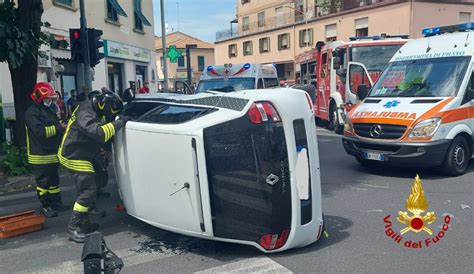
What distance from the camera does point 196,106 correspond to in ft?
13.9

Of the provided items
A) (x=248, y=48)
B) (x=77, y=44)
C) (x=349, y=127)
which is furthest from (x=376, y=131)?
(x=248, y=48)

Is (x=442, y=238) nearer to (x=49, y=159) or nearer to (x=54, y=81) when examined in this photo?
(x=49, y=159)

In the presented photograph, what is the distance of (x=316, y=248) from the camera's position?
14.3 ft

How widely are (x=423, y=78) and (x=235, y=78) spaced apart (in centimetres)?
592

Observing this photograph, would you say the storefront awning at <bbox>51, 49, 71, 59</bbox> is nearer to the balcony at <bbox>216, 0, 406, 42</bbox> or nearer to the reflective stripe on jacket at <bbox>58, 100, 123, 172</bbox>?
the reflective stripe on jacket at <bbox>58, 100, 123, 172</bbox>

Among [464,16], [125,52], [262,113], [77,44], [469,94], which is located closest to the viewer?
[262,113]

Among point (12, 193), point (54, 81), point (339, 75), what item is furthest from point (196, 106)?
point (54, 81)

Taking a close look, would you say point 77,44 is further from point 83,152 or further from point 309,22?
point 309,22

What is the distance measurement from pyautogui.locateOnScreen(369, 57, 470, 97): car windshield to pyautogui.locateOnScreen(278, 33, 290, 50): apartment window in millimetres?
36122

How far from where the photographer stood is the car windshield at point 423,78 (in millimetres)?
7535

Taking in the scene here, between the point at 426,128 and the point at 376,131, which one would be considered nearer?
the point at 426,128

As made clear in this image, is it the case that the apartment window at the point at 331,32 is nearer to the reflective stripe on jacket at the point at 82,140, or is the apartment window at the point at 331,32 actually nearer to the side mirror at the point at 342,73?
the side mirror at the point at 342,73

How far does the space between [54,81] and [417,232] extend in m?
13.0

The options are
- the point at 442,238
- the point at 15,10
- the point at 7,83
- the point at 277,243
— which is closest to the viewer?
the point at 277,243
